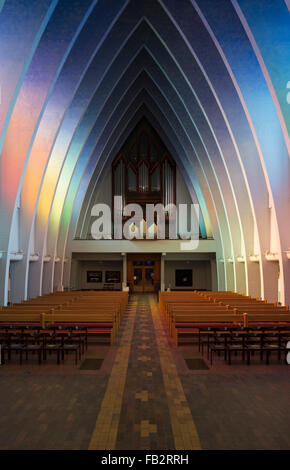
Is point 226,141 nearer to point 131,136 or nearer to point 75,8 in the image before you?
point 75,8

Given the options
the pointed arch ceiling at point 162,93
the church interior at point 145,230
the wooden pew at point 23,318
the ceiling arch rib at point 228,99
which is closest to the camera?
the church interior at point 145,230

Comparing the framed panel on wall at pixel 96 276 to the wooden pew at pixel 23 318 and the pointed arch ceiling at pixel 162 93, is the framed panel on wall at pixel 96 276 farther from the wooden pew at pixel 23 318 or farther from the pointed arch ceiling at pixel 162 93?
the wooden pew at pixel 23 318

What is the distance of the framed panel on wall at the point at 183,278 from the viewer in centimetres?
2909

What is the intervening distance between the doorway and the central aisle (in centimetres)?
1897

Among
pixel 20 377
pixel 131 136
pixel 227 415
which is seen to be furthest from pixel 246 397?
pixel 131 136

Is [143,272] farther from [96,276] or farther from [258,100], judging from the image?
[258,100]

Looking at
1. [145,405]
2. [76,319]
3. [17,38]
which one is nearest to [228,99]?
[17,38]

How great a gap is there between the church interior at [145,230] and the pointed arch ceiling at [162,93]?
0.06 meters

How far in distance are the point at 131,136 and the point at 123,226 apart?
8.74 metres

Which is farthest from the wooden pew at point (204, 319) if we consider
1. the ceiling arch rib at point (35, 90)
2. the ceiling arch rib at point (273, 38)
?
the ceiling arch rib at point (35, 90)

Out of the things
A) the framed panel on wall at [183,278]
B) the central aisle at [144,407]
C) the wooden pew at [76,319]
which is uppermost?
the framed panel on wall at [183,278]

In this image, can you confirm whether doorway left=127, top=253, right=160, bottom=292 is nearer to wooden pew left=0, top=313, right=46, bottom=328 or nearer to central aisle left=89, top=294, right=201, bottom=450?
wooden pew left=0, top=313, right=46, bottom=328

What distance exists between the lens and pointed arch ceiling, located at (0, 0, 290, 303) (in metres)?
8.91

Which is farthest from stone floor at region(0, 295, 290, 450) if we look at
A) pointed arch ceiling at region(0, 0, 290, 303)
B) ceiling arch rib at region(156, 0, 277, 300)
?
ceiling arch rib at region(156, 0, 277, 300)
